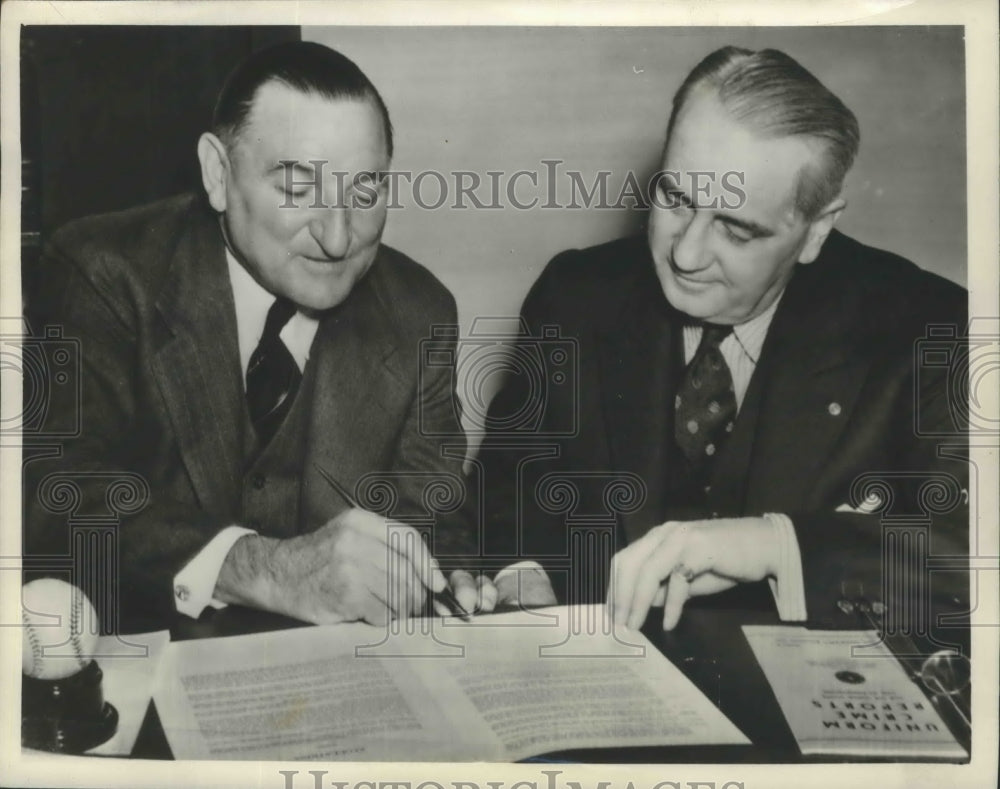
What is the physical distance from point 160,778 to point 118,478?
490 millimetres

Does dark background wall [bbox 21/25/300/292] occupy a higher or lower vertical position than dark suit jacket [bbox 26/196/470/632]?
higher

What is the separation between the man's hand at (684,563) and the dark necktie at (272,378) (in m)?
0.60

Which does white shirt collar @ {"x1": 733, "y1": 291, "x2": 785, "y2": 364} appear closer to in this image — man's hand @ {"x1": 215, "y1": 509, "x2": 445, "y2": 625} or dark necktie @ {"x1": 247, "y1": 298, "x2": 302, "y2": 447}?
man's hand @ {"x1": 215, "y1": 509, "x2": 445, "y2": 625}

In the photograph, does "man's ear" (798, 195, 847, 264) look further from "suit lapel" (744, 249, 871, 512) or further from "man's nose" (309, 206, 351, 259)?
"man's nose" (309, 206, 351, 259)

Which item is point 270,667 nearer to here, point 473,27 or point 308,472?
point 308,472

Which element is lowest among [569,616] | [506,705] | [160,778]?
[160,778]

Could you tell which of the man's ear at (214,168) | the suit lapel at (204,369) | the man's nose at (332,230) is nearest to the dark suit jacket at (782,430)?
the man's nose at (332,230)

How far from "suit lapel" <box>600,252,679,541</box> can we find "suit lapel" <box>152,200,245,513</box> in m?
0.61

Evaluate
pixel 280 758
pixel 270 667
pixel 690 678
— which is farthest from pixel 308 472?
pixel 690 678

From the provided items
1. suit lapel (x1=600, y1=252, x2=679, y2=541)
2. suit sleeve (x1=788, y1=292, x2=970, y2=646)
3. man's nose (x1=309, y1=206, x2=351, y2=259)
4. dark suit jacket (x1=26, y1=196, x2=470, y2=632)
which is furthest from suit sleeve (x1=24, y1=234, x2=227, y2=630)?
suit sleeve (x1=788, y1=292, x2=970, y2=646)

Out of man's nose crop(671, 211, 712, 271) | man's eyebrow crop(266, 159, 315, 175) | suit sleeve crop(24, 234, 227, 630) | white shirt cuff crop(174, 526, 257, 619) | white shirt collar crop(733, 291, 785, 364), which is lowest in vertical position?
white shirt cuff crop(174, 526, 257, 619)

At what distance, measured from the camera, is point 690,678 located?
1659mm

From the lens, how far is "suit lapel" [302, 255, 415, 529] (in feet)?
5.58

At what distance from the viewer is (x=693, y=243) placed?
1688 mm
